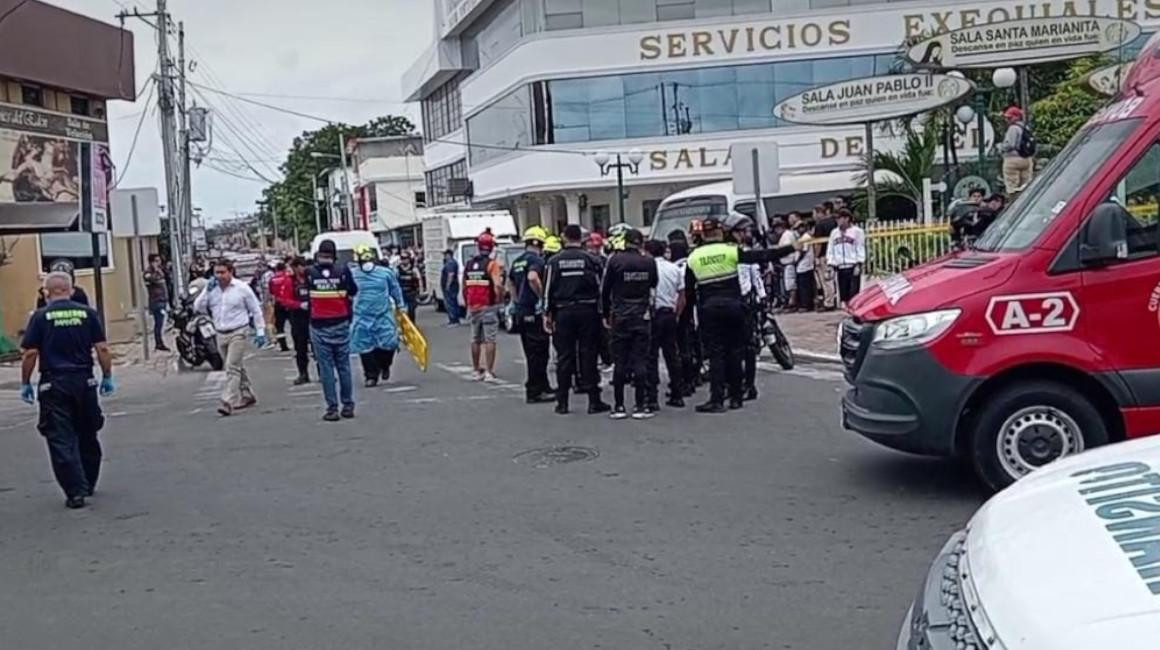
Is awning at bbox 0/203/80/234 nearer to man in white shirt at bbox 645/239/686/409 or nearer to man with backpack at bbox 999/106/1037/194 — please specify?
man in white shirt at bbox 645/239/686/409

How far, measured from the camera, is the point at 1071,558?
9.85 ft

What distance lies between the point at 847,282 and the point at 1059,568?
1916 centimetres

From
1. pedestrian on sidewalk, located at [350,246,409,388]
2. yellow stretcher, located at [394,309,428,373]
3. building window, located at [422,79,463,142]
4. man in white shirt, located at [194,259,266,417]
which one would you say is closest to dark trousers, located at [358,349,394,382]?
pedestrian on sidewalk, located at [350,246,409,388]

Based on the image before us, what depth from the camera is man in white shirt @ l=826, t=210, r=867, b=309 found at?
2131 cm

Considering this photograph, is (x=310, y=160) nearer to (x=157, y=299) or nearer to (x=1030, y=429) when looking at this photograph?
(x=157, y=299)

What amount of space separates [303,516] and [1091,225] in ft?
17.2

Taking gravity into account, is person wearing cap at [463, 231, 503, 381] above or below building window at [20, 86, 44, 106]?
below

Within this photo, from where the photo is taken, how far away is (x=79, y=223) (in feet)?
80.7

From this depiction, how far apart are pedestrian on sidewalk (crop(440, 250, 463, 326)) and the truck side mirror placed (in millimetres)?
23072

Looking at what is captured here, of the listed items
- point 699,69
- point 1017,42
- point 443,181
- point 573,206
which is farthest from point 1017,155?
point 443,181

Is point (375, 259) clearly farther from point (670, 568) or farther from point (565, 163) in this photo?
point (565, 163)

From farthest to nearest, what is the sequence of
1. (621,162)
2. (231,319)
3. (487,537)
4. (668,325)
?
(621,162) → (231,319) → (668,325) → (487,537)

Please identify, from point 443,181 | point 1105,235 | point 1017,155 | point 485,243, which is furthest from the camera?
point 443,181

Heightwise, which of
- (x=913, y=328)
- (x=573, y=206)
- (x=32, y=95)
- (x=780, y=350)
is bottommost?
(x=780, y=350)
